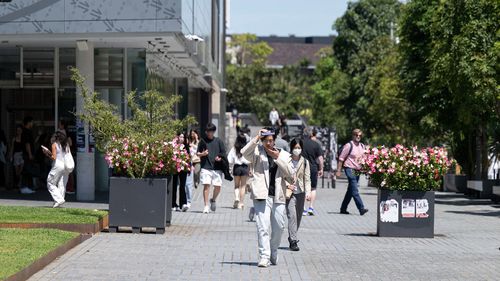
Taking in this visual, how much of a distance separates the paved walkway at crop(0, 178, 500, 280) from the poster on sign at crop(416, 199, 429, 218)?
1.53ft

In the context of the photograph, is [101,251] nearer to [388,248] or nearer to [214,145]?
[388,248]

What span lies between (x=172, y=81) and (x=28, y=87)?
10.6 metres

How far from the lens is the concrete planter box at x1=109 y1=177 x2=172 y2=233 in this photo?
16.9 m

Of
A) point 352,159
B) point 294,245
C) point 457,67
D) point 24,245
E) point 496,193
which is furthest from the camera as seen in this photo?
point 496,193

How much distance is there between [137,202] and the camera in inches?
669

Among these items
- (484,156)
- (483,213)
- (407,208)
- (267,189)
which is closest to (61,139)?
(407,208)

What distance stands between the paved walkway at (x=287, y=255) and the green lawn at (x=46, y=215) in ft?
2.33

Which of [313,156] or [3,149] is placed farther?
[3,149]

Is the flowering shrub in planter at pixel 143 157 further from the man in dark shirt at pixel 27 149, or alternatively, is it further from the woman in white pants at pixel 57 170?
the man in dark shirt at pixel 27 149

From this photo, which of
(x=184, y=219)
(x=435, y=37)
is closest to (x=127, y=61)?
(x=184, y=219)

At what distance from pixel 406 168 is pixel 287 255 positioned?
12.8 ft

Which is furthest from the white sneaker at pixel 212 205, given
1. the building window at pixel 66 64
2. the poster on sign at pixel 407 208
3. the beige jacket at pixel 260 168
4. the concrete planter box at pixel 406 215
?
the beige jacket at pixel 260 168

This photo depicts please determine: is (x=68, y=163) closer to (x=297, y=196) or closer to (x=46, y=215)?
(x=46, y=215)

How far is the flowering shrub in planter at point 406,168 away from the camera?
17641 mm
